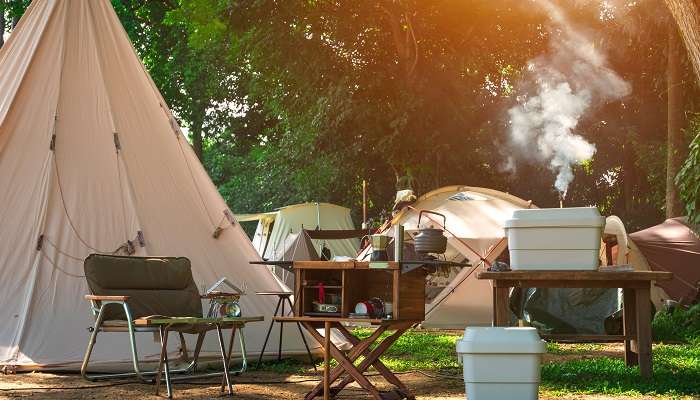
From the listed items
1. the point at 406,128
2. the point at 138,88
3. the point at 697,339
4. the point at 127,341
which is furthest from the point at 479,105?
the point at 127,341

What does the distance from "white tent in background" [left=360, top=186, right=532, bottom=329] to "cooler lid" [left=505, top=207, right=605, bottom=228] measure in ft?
19.9

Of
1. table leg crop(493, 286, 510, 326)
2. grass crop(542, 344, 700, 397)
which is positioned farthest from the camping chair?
grass crop(542, 344, 700, 397)

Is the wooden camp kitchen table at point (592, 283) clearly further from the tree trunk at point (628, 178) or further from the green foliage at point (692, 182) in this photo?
the tree trunk at point (628, 178)

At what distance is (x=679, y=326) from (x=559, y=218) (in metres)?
5.32

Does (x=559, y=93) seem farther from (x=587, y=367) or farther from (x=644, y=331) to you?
(x=644, y=331)

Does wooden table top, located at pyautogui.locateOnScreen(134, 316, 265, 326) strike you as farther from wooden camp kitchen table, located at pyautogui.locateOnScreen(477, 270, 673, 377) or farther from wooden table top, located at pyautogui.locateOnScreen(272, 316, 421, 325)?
wooden camp kitchen table, located at pyautogui.locateOnScreen(477, 270, 673, 377)

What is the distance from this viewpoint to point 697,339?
1032cm

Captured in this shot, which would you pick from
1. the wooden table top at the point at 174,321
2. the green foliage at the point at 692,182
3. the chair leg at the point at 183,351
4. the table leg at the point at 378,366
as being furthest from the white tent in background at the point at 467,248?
the table leg at the point at 378,366

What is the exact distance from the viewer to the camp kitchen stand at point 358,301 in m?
5.99

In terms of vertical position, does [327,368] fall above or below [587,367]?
above

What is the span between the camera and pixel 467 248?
13.2 m

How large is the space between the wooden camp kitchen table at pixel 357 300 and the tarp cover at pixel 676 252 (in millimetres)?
8836

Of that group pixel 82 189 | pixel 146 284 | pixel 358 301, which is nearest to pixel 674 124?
pixel 82 189

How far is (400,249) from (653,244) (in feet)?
30.4
